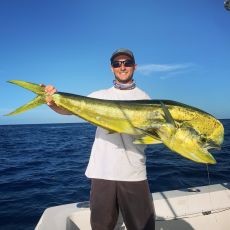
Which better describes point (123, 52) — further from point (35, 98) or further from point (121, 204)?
point (121, 204)

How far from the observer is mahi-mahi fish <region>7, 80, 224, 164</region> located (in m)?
2.37

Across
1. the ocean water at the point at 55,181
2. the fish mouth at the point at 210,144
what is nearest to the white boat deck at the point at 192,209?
the fish mouth at the point at 210,144

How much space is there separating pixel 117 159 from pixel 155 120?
908mm

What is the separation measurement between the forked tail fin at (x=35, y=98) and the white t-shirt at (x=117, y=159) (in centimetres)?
76

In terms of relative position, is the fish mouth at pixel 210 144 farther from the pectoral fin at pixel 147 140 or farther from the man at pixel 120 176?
the man at pixel 120 176

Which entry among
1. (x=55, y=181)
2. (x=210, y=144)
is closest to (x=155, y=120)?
(x=210, y=144)

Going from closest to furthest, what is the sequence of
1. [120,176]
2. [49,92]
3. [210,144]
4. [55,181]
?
[210,144], [49,92], [120,176], [55,181]

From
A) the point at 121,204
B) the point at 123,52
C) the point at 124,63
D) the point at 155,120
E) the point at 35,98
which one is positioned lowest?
the point at 121,204

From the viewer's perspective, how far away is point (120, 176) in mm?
3260

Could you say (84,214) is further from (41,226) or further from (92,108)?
(92,108)

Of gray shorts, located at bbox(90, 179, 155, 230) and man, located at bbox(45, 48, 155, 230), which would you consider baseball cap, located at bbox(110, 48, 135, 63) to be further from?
gray shorts, located at bbox(90, 179, 155, 230)

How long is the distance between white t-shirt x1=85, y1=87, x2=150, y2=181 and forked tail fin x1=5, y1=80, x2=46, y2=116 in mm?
761

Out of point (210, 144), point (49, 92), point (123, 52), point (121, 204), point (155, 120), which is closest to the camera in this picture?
point (210, 144)

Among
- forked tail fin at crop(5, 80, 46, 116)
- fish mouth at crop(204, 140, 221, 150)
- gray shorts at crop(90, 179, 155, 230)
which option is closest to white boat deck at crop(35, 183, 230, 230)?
gray shorts at crop(90, 179, 155, 230)
